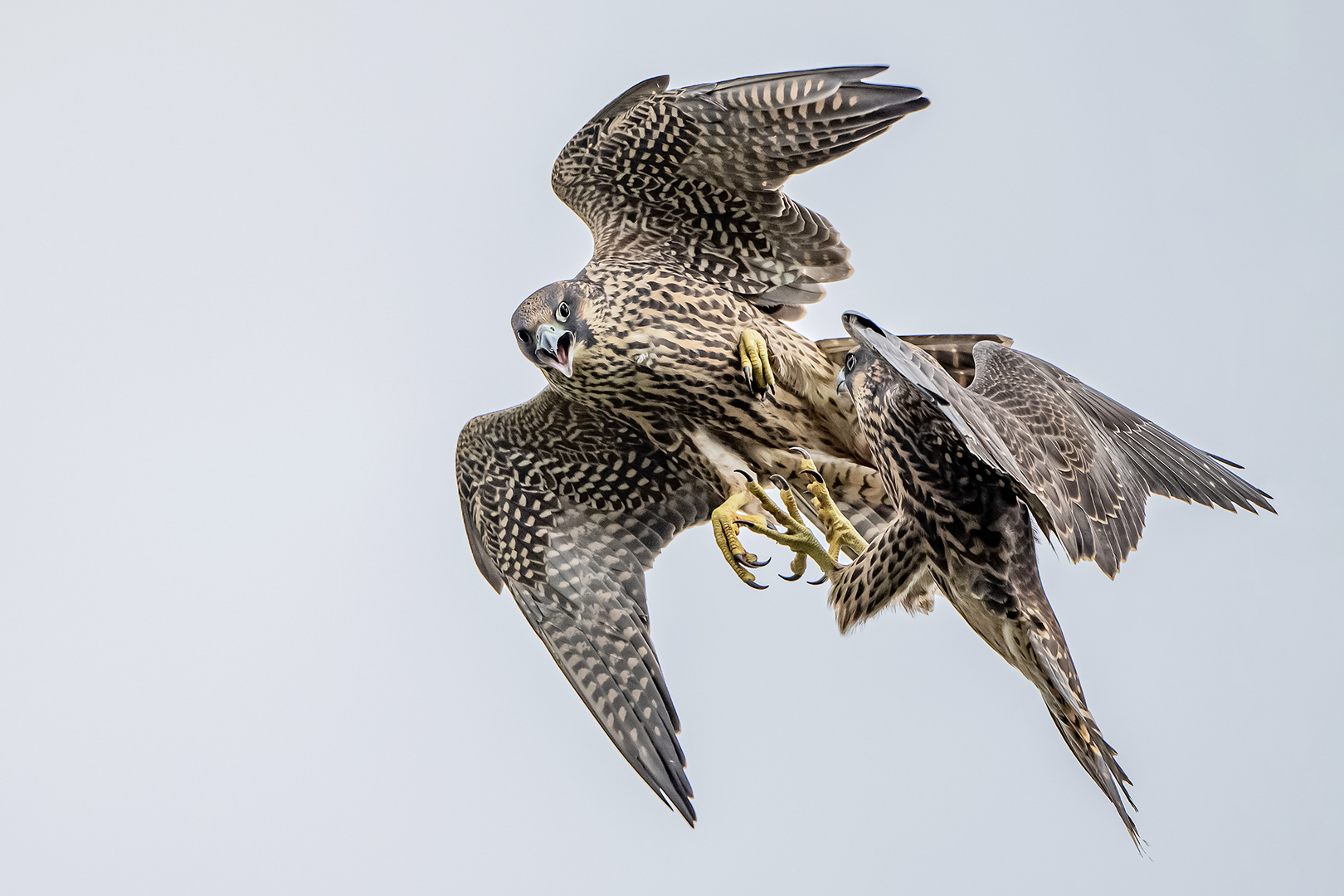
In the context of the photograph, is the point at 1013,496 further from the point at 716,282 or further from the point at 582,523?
the point at 582,523

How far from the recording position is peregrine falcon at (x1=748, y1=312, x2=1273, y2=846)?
353 centimetres

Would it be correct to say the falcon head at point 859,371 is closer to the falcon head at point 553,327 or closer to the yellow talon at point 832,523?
the yellow talon at point 832,523

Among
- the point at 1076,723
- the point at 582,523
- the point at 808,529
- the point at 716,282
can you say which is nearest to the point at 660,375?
the point at 716,282

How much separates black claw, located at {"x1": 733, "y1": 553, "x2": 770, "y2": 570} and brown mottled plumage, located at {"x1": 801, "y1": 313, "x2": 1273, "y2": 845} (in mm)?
237

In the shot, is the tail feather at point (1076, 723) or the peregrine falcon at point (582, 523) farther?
the peregrine falcon at point (582, 523)

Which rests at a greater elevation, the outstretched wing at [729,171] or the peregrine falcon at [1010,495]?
the outstretched wing at [729,171]

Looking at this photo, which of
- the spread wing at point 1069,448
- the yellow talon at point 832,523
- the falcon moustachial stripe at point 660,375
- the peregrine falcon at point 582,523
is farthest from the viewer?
the peregrine falcon at point 582,523

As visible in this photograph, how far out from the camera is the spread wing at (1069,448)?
327cm

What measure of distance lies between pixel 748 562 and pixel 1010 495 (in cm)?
91

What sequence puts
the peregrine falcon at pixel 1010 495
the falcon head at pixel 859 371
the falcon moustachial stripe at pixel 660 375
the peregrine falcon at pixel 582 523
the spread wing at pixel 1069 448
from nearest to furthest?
the spread wing at pixel 1069 448, the peregrine falcon at pixel 1010 495, the falcon head at pixel 859 371, the falcon moustachial stripe at pixel 660 375, the peregrine falcon at pixel 582 523

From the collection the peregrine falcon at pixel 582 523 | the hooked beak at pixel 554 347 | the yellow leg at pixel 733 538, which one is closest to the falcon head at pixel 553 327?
the hooked beak at pixel 554 347

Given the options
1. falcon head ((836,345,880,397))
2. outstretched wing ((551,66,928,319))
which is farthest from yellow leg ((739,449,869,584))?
outstretched wing ((551,66,928,319))

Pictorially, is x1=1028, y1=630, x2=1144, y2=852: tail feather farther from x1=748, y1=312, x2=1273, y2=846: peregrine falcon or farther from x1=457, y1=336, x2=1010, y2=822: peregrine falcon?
x1=457, y1=336, x2=1010, y2=822: peregrine falcon

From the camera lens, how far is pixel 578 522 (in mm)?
4945
